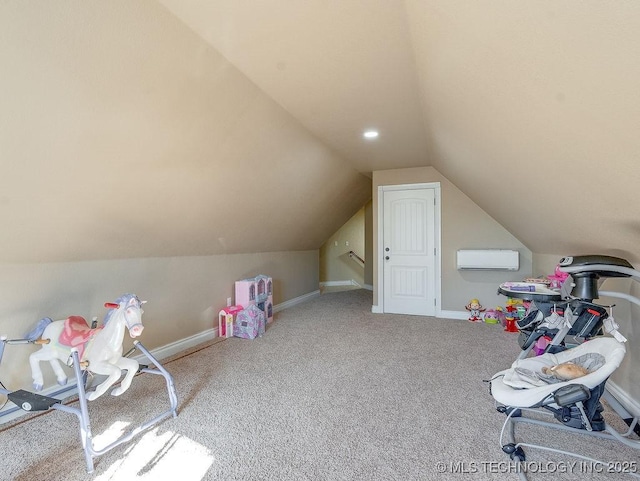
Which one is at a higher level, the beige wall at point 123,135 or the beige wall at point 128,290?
the beige wall at point 123,135

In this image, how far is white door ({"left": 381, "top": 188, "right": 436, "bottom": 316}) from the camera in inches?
199

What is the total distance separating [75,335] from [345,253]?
6.68m

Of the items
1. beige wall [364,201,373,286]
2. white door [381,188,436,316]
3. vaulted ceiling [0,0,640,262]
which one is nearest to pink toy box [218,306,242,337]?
vaulted ceiling [0,0,640,262]

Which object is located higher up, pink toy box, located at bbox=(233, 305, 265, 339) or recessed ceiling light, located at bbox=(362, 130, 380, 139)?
recessed ceiling light, located at bbox=(362, 130, 380, 139)

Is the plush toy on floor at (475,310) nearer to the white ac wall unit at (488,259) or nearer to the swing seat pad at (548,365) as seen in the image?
the white ac wall unit at (488,259)

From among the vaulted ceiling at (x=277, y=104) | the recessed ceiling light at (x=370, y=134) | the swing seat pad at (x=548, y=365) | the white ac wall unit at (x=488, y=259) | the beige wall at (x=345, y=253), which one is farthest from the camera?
the beige wall at (x=345, y=253)

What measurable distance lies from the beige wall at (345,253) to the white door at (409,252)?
286cm

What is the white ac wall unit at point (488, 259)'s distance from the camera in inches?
177

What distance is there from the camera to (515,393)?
1.65m

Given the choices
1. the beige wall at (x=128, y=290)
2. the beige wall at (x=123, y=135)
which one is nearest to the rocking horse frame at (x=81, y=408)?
the beige wall at (x=128, y=290)

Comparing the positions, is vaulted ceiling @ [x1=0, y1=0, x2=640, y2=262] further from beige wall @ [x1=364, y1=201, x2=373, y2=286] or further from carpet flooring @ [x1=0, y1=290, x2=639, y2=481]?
beige wall @ [x1=364, y1=201, x2=373, y2=286]

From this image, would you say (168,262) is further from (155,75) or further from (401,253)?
(401,253)

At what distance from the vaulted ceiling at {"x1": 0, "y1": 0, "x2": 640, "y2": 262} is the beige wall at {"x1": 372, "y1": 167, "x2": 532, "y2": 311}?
129 cm

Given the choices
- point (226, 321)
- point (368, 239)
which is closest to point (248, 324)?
point (226, 321)
